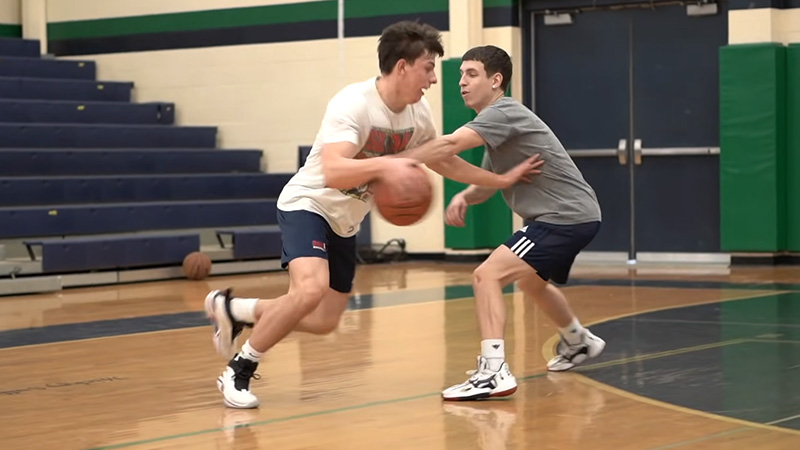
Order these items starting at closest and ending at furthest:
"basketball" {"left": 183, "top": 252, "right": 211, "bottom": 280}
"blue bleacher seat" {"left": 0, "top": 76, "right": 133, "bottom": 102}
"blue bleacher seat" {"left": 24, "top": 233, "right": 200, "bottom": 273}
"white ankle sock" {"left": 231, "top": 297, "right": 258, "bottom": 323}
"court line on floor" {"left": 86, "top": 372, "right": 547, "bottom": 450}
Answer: "court line on floor" {"left": 86, "top": 372, "right": 547, "bottom": 450}
"white ankle sock" {"left": 231, "top": 297, "right": 258, "bottom": 323}
"blue bleacher seat" {"left": 24, "top": 233, "right": 200, "bottom": 273}
"basketball" {"left": 183, "top": 252, "right": 211, "bottom": 280}
"blue bleacher seat" {"left": 0, "top": 76, "right": 133, "bottom": 102}

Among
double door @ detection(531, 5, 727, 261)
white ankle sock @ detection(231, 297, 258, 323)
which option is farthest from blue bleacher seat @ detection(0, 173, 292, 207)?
white ankle sock @ detection(231, 297, 258, 323)

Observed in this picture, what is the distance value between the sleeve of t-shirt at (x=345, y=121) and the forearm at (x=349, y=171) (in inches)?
5.4

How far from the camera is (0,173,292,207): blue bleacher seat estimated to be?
13211mm

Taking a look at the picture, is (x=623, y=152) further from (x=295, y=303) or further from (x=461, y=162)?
(x=295, y=303)

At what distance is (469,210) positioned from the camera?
14.6 m

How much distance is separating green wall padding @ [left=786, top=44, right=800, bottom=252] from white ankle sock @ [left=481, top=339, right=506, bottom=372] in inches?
331

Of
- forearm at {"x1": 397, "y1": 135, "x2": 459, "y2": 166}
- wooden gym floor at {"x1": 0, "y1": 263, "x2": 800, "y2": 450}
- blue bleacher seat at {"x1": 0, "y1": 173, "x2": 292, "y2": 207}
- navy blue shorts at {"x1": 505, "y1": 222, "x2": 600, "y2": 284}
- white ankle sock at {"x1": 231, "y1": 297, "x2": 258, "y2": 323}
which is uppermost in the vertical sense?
forearm at {"x1": 397, "y1": 135, "x2": 459, "y2": 166}

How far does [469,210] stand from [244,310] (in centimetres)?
882

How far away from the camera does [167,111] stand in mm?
16375

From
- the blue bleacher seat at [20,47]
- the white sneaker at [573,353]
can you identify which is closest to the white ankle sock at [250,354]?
the white sneaker at [573,353]

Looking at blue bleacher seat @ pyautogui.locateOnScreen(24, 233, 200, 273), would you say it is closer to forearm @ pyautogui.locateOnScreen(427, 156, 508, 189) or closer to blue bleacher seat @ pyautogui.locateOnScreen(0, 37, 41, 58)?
blue bleacher seat @ pyautogui.locateOnScreen(0, 37, 41, 58)

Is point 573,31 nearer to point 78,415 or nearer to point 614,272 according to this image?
point 614,272

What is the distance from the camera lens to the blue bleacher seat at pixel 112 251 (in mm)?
12172

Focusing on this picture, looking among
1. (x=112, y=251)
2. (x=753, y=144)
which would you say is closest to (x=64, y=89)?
(x=112, y=251)
